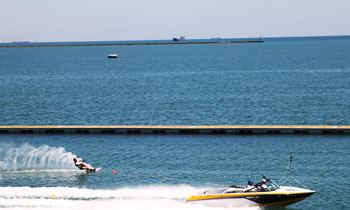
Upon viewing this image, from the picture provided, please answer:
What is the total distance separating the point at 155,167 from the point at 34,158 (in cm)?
1352

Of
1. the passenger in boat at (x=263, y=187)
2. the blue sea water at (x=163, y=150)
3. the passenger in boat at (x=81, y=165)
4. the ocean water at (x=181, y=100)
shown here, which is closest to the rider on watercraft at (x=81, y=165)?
the passenger in boat at (x=81, y=165)

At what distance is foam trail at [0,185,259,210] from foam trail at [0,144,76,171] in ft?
29.3

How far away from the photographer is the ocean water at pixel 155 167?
37.9 m

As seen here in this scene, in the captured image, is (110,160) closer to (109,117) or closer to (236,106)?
(109,117)

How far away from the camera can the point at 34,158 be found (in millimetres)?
51812

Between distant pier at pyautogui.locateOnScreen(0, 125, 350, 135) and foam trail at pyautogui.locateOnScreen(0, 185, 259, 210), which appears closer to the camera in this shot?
foam trail at pyautogui.locateOnScreen(0, 185, 259, 210)

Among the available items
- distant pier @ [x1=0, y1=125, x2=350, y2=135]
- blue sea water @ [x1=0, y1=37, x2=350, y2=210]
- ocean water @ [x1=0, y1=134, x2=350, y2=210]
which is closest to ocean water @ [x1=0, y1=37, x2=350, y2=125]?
blue sea water @ [x1=0, y1=37, x2=350, y2=210]

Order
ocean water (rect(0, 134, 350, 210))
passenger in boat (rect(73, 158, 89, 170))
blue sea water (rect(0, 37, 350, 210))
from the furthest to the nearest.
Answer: passenger in boat (rect(73, 158, 89, 170)) < blue sea water (rect(0, 37, 350, 210)) < ocean water (rect(0, 134, 350, 210))

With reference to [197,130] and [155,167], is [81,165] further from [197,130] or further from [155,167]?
[197,130]

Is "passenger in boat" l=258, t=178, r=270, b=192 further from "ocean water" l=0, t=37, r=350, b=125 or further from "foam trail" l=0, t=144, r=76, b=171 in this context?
"ocean water" l=0, t=37, r=350, b=125

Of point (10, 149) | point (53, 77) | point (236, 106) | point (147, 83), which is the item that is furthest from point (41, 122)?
point (53, 77)

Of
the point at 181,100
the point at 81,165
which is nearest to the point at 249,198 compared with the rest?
the point at 81,165

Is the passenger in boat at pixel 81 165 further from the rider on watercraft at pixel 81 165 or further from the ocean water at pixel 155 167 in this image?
the ocean water at pixel 155 167

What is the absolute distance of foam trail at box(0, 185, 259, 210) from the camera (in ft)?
118
